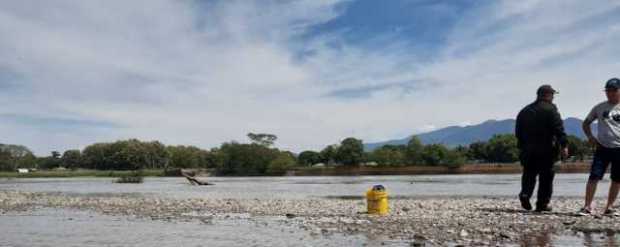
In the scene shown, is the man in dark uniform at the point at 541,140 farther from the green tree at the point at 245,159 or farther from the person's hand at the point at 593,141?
the green tree at the point at 245,159

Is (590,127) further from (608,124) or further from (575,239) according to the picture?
(575,239)

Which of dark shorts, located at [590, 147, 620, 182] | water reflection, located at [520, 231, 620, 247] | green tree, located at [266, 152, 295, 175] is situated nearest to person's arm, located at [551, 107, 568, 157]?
dark shorts, located at [590, 147, 620, 182]

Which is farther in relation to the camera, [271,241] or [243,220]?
[243,220]

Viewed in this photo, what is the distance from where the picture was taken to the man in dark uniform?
1302 centimetres

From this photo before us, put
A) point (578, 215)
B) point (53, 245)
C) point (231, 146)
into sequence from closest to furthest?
point (53, 245) < point (578, 215) < point (231, 146)

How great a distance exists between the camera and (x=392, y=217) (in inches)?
535

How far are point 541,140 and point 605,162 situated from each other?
4.57ft

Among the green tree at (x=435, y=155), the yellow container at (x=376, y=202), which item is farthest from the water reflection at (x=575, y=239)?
the green tree at (x=435, y=155)

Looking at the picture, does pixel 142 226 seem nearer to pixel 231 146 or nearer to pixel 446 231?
pixel 446 231

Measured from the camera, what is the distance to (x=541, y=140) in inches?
518

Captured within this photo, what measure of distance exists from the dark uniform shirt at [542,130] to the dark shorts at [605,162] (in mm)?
731

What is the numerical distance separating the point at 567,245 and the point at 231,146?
187 m

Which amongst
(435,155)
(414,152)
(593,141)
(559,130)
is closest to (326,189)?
(559,130)

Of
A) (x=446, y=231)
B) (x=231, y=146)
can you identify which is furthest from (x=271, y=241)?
(x=231, y=146)
